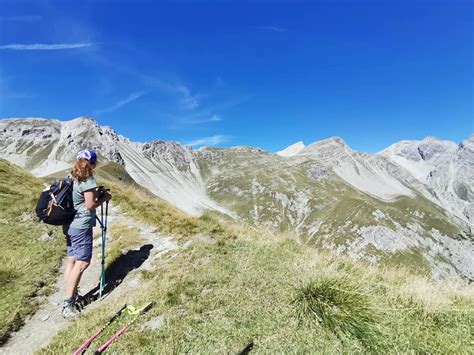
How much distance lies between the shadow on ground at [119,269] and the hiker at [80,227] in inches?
32.5

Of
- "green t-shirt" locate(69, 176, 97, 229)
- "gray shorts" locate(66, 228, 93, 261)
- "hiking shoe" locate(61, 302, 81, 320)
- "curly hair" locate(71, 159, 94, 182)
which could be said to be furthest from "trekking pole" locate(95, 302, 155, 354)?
"curly hair" locate(71, 159, 94, 182)

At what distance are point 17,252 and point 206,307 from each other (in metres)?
9.49

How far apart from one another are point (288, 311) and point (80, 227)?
6.18 meters

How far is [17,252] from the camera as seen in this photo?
41.4ft

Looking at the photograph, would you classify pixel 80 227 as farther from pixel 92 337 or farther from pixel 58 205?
pixel 92 337

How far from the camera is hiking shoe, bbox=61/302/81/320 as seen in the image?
8411 millimetres

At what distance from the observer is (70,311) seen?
27.9 ft

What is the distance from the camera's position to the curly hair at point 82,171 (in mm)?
8648

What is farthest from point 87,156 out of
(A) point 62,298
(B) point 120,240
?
(B) point 120,240

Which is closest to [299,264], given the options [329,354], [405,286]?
[405,286]

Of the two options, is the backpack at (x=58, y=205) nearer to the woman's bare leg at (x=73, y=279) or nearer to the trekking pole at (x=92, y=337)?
the woman's bare leg at (x=73, y=279)

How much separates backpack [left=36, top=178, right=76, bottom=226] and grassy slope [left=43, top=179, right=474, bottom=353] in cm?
286

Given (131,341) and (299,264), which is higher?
(299,264)

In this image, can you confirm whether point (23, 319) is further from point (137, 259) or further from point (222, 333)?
point (222, 333)
